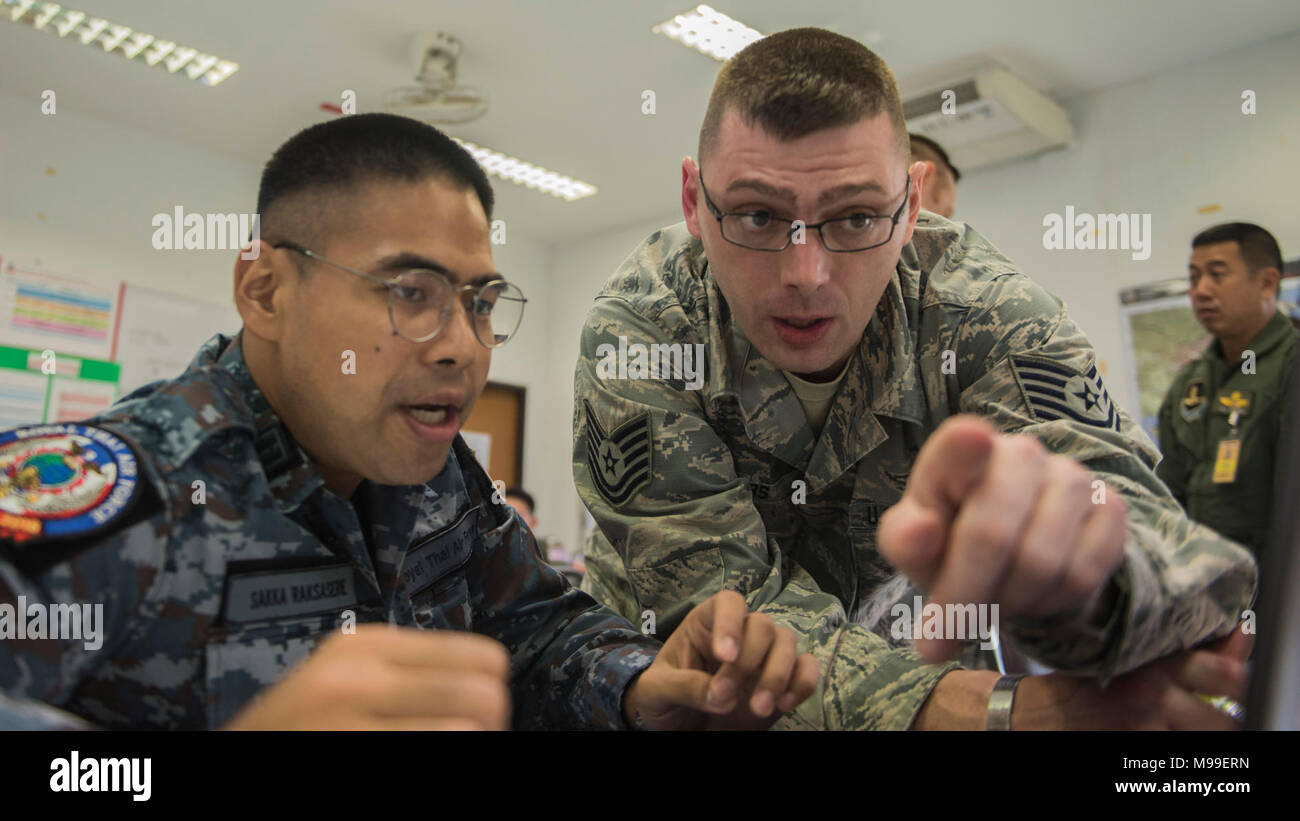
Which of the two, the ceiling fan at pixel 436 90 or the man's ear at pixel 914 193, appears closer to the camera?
the man's ear at pixel 914 193

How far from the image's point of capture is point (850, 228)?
127 cm

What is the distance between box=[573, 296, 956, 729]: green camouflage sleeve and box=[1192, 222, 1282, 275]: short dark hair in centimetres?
298

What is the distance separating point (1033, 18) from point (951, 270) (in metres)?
2.76

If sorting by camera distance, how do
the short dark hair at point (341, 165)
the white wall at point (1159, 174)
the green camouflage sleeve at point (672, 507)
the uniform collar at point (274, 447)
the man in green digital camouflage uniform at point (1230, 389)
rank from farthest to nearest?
the white wall at point (1159, 174) → the man in green digital camouflage uniform at point (1230, 389) → the green camouflage sleeve at point (672, 507) → the short dark hair at point (341, 165) → the uniform collar at point (274, 447)

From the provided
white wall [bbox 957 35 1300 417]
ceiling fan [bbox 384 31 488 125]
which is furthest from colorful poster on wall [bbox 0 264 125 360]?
white wall [bbox 957 35 1300 417]

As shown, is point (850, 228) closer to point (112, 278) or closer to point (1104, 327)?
point (1104, 327)

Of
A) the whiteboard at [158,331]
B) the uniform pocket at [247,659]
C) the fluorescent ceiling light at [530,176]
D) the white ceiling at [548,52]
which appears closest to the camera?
the uniform pocket at [247,659]

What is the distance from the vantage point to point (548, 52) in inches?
157

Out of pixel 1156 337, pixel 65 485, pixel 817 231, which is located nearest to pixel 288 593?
pixel 65 485

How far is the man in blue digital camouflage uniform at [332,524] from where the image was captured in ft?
2.36

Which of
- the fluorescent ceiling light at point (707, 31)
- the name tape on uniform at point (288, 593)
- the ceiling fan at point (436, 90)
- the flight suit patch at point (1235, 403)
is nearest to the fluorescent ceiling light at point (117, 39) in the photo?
the ceiling fan at point (436, 90)

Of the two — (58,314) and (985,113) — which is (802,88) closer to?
(985,113)

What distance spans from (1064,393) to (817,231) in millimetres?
387

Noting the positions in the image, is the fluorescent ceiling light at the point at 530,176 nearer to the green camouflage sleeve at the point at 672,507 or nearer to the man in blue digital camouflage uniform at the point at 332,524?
the green camouflage sleeve at the point at 672,507
